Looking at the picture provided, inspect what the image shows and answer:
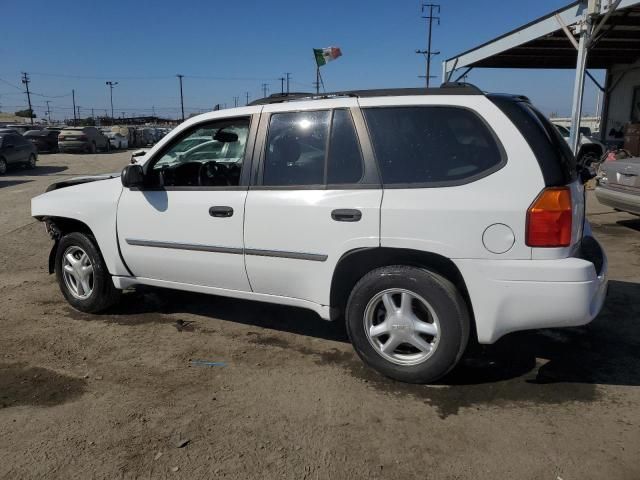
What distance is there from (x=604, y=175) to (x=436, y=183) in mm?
6524

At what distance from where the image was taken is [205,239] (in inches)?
162

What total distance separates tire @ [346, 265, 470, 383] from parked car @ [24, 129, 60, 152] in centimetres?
3428

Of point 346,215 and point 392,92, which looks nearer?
point 346,215

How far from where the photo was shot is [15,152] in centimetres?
2153

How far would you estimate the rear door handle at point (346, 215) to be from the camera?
11.5 ft

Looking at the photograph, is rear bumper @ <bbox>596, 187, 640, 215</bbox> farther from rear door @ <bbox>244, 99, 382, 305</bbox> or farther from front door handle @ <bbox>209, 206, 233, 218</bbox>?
front door handle @ <bbox>209, 206, 233, 218</bbox>

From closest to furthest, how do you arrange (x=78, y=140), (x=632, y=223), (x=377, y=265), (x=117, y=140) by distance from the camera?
(x=377, y=265), (x=632, y=223), (x=78, y=140), (x=117, y=140)

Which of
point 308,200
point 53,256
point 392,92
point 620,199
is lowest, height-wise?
point 53,256

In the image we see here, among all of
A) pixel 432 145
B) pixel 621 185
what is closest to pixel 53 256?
pixel 432 145

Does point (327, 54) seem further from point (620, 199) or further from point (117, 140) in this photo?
point (117, 140)

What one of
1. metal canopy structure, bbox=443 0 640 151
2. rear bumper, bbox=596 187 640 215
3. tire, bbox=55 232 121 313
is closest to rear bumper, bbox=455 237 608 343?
tire, bbox=55 232 121 313

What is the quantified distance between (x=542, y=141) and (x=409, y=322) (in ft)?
4.44

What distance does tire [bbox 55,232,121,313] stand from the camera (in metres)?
4.82

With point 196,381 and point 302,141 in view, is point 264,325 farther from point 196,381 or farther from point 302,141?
point 302,141
